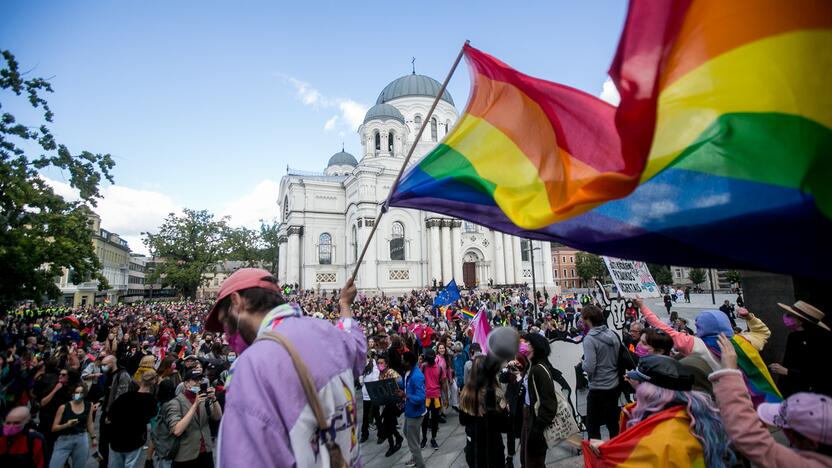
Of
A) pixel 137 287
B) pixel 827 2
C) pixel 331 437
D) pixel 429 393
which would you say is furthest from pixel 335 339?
pixel 137 287

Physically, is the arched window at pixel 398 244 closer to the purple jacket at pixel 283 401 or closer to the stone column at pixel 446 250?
the stone column at pixel 446 250

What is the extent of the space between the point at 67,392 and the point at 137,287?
8966 cm

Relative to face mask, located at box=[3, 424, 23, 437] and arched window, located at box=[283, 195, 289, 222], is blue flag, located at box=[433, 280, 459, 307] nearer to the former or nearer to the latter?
face mask, located at box=[3, 424, 23, 437]

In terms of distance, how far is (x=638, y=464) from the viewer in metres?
2.18

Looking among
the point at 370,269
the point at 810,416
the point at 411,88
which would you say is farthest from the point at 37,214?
the point at 411,88

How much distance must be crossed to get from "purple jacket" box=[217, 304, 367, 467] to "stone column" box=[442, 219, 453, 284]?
3678 centimetres

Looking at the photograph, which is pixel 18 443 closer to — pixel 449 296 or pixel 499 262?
pixel 449 296

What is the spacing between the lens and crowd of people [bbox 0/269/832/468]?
1357 millimetres

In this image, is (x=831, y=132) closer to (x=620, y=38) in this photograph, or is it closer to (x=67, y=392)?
(x=620, y=38)

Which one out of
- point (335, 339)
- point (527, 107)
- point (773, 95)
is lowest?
point (335, 339)

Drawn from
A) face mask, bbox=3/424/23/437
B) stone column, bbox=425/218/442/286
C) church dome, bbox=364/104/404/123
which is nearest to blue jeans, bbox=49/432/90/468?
face mask, bbox=3/424/23/437

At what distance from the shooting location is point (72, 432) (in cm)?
489

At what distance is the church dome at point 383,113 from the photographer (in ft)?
141

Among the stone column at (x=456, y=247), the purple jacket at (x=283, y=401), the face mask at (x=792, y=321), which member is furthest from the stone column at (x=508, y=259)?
the purple jacket at (x=283, y=401)
